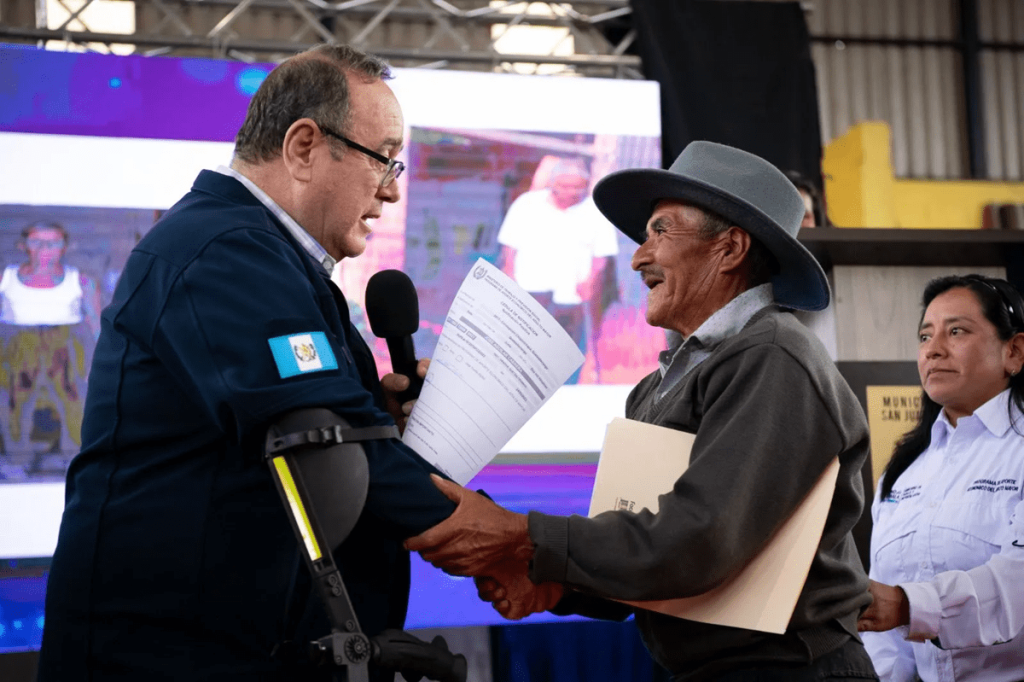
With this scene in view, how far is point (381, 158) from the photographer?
186 centimetres

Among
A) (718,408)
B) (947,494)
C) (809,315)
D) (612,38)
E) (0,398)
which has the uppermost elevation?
(612,38)

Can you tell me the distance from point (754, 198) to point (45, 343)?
3.27m

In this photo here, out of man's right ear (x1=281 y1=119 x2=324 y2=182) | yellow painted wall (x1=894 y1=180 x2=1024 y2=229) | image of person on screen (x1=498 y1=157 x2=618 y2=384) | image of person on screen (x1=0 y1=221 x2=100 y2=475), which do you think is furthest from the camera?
yellow painted wall (x1=894 y1=180 x2=1024 y2=229)

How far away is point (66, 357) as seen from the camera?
424cm

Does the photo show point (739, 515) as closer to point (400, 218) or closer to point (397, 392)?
point (397, 392)

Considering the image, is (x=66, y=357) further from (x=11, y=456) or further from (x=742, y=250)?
(x=742, y=250)

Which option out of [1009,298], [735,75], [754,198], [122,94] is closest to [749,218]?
[754,198]

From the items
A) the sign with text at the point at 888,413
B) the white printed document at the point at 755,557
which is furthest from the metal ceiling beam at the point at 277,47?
the white printed document at the point at 755,557

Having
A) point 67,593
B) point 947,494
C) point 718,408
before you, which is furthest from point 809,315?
point 67,593

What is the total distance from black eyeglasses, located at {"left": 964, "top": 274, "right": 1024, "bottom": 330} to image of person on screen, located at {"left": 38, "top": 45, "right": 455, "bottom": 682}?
2.07m

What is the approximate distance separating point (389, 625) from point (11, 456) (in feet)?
9.96

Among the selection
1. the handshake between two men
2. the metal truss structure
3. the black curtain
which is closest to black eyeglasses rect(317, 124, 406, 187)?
the handshake between two men

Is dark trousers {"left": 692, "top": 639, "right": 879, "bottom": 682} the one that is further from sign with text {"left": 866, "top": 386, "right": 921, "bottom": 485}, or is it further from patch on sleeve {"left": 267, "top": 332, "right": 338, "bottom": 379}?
sign with text {"left": 866, "top": 386, "right": 921, "bottom": 485}

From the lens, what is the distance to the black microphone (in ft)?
6.59
